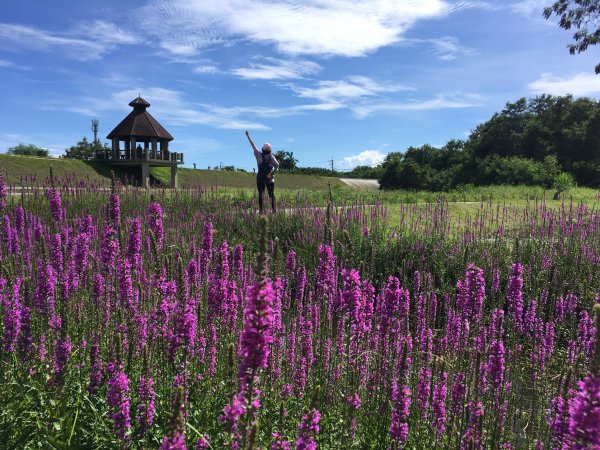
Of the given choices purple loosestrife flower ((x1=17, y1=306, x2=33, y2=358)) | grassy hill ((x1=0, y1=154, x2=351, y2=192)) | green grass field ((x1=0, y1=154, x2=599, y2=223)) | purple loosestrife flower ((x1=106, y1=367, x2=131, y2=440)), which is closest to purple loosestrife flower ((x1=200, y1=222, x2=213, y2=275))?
purple loosestrife flower ((x1=17, y1=306, x2=33, y2=358))

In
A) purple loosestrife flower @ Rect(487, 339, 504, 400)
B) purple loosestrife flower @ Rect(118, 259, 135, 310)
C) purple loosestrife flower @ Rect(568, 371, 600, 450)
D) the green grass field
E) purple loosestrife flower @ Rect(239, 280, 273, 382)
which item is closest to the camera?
purple loosestrife flower @ Rect(568, 371, 600, 450)

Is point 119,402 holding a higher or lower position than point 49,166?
lower

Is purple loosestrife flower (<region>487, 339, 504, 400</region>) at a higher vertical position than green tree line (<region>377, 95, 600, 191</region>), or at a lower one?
lower

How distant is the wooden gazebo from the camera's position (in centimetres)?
4050

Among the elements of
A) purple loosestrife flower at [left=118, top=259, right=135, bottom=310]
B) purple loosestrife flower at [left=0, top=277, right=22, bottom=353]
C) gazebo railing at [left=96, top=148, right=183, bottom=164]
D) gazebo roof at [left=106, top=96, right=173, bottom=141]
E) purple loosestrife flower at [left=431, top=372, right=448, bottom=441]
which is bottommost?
purple loosestrife flower at [left=431, top=372, right=448, bottom=441]

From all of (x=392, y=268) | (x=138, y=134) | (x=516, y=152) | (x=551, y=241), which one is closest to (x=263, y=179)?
(x=392, y=268)

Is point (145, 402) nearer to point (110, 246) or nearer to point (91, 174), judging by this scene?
point (110, 246)

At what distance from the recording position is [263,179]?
1405cm

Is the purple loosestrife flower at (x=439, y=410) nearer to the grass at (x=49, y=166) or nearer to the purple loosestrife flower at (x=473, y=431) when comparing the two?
the purple loosestrife flower at (x=473, y=431)

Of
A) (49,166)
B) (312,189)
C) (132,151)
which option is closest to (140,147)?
(132,151)

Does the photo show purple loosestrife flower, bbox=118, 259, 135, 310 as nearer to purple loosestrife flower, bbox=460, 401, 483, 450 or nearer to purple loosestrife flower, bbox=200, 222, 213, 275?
purple loosestrife flower, bbox=200, 222, 213, 275

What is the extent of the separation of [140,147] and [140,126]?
7.64 ft

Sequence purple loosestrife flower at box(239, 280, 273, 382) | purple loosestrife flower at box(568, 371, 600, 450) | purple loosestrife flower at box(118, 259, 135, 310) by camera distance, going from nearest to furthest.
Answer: purple loosestrife flower at box(568, 371, 600, 450), purple loosestrife flower at box(239, 280, 273, 382), purple loosestrife flower at box(118, 259, 135, 310)

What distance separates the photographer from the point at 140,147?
1629 inches
